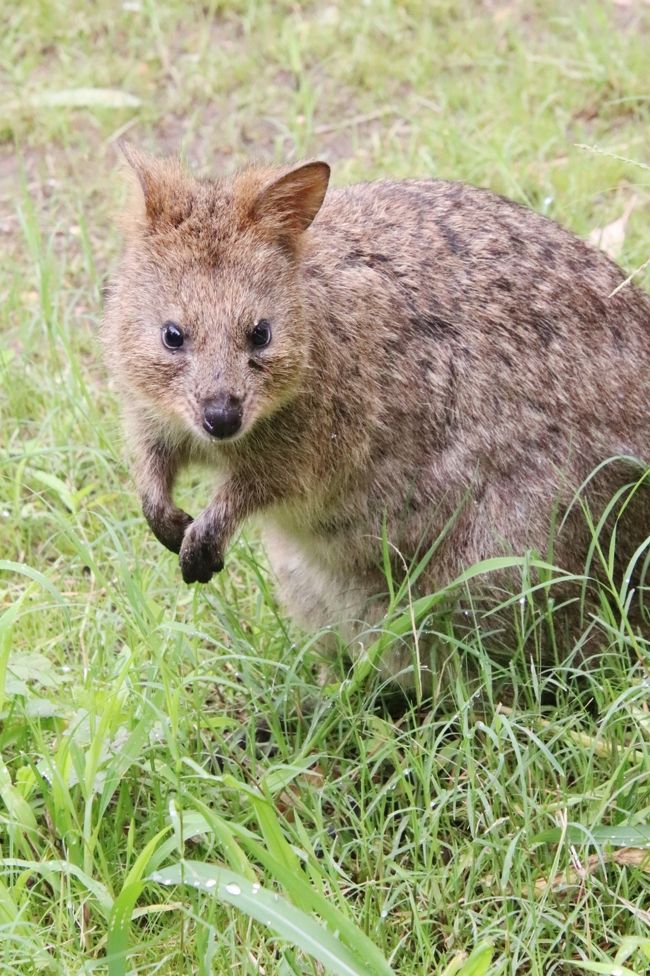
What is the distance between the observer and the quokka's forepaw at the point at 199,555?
13.7 feet

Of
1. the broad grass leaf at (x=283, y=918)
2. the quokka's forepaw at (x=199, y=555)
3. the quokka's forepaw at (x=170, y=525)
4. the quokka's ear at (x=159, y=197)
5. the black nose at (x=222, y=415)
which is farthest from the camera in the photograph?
the quokka's forepaw at (x=170, y=525)

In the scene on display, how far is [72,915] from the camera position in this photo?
3486mm

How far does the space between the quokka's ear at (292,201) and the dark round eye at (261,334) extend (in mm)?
287

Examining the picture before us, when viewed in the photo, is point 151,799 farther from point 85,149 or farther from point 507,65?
point 507,65

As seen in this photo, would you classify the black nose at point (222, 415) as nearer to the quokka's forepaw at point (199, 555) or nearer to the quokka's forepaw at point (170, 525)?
the quokka's forepaw at point (199, 555)

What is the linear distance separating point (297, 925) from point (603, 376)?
82.9 inches

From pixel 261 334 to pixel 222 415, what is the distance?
0.31 m

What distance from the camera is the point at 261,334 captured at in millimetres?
3863

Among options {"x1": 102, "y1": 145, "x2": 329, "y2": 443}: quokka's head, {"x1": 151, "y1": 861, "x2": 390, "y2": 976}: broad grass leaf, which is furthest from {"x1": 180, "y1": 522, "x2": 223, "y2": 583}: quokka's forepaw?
{"x1": 151, "y1": 861, "x2": 390, "y2": 976}: broad grass leaf

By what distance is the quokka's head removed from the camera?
3756 millimetres

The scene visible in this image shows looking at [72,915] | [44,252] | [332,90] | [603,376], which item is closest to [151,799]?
[72,915]

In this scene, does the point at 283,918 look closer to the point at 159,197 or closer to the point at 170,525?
the point at 170,525

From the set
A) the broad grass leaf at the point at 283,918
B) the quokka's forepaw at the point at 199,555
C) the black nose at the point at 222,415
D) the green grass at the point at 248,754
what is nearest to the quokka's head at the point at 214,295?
the black nose at the point at 222,415

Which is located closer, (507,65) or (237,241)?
(237,241)
